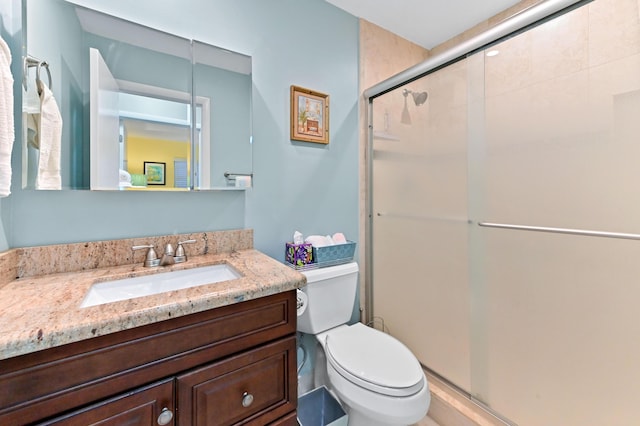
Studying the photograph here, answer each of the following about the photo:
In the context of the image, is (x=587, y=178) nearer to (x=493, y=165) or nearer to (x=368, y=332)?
(x=493, y=165)

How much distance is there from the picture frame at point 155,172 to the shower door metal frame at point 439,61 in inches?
46.3

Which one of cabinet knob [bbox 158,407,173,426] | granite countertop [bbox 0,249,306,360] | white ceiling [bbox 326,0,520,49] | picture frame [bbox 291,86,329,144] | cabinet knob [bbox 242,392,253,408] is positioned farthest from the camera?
white ceiling [bbox 326,0,520,49]

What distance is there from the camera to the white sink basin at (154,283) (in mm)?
892

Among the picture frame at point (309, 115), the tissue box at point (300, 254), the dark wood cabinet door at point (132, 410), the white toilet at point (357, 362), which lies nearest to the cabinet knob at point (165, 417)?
the dark wood cabinet door at point (132, 410)

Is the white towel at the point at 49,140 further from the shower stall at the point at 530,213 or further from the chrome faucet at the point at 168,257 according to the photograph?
the shower stall at the point at 530,213

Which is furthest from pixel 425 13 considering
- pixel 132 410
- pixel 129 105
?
pixel 132 410

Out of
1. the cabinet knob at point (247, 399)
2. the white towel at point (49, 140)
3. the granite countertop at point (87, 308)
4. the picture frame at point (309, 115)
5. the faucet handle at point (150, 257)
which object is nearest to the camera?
the granite countertop at point (87, 308)

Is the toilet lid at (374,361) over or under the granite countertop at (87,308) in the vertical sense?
under

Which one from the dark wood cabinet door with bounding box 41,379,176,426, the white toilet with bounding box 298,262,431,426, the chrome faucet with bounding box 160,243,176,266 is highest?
the chrome faucet with bounding box 160,243,176,266

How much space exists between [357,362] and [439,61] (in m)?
1.46

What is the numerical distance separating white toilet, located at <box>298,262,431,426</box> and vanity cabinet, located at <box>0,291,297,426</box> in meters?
0.29

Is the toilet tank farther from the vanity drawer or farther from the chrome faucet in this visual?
the chrome faucet

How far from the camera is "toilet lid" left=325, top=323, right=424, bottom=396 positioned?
1037mm

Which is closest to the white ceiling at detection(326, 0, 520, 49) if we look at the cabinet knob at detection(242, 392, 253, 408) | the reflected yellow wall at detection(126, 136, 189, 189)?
the reflected yellow wall at detection(126, 136, 189, 189)
